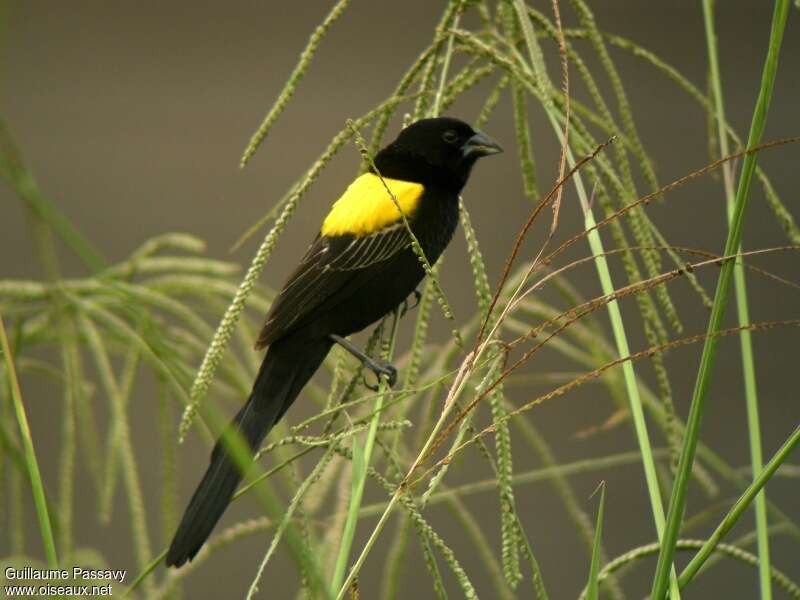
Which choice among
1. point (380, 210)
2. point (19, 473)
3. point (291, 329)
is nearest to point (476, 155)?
point (380, 210)

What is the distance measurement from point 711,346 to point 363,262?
0.90 metres

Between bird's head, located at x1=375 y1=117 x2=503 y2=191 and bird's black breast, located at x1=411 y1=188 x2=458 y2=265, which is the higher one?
bird's head, located at x1=375 y1=117 x2=503 y2=191

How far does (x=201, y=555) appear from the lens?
0.84 m

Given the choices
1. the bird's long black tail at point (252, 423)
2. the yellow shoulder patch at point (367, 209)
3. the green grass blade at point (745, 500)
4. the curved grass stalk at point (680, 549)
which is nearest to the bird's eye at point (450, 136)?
the yellow shoulder patch at point (367, 209)

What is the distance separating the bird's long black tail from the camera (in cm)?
88

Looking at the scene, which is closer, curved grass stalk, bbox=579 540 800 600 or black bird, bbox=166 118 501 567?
curved grass stalk, bbox=579 540 800 600

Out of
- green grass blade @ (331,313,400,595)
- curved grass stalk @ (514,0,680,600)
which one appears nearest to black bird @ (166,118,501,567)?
curved grass stalk @ (514,0,680,600)

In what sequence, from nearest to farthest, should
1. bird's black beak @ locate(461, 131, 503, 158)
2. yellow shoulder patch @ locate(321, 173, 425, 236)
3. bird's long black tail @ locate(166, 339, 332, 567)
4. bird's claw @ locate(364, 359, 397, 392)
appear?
bird's long black tail @ locate(166, 339, 332, 567), bird's claw @ locate(364, 359, 397, 392), yellow shoulder patch @ locate(321, 173, 425, 236), bird's black beak @ locate(461, 131, 503, 158)

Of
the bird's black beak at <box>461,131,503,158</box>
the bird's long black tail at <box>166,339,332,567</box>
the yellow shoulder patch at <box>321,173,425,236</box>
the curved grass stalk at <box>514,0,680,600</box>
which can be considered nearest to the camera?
the curved grass stalk at <box>514,0,680,600</box>

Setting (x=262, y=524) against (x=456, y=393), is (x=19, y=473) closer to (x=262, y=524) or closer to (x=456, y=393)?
(x=262, y=524)

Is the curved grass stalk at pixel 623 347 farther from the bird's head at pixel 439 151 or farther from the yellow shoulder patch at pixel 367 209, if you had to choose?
the bird's head at pixel 439 151

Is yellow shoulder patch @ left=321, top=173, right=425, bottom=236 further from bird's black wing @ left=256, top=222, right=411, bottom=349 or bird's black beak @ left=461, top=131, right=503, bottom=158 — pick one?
bird's black beak @ left=461, top=131, right=503, bottom=158

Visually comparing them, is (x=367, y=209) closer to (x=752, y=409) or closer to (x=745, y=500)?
(x=752, y=409)

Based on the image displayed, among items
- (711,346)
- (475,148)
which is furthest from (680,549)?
(475,148)
